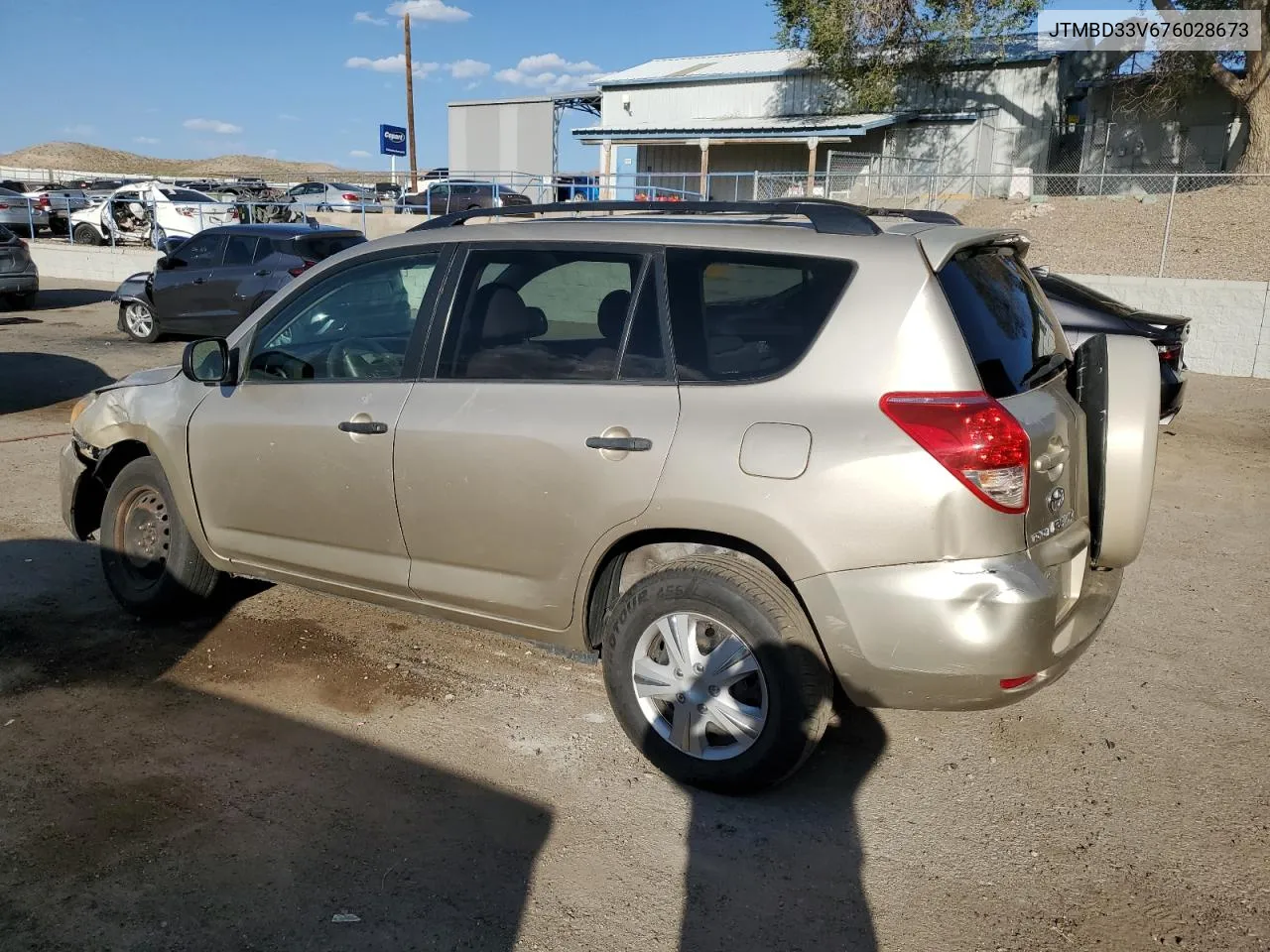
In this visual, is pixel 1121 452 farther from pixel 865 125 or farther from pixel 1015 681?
pixel 865 125

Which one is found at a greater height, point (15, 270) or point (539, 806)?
point (15, 270)

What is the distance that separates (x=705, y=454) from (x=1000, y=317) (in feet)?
3.65

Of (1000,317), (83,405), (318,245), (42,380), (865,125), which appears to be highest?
(865,125)

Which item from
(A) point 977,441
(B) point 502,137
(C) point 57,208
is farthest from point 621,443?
(B) point 502,137

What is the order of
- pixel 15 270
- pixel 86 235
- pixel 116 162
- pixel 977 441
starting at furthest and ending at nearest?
pixel 116 162
pixel 86 235
pixel 15 270
pixel 977 441

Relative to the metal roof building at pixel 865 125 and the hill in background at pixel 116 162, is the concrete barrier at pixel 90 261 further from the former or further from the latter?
the hill in background at pixel 116 162

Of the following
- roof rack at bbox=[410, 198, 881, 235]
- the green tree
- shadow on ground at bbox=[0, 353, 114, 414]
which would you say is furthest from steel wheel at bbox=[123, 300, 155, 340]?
the green tree

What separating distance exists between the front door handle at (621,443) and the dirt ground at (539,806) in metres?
1.16

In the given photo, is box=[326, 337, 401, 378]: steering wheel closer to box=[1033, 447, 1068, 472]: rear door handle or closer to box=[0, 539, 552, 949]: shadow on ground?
box=[0, 539, 552, 949]: shadow on ground

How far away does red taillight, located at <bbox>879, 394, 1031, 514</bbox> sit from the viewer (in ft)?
9.70

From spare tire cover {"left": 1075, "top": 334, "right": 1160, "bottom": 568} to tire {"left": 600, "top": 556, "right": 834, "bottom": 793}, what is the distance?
1160mm

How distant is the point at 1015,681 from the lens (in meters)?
3.09

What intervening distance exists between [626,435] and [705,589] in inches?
22.4

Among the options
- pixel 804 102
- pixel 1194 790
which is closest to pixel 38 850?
pixel 1194 790
